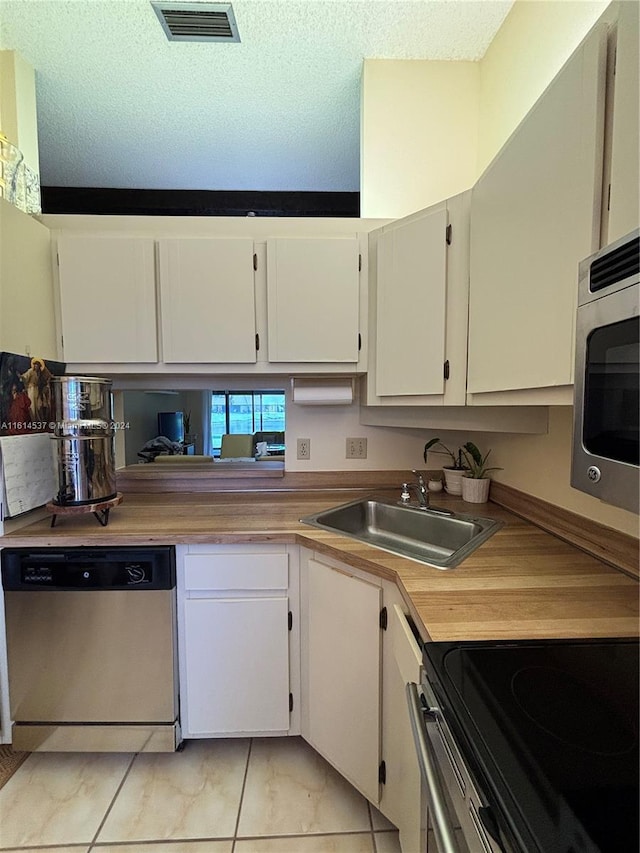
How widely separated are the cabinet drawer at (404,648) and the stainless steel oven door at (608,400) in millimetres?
532

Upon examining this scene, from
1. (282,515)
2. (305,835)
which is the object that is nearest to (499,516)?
(282,515)

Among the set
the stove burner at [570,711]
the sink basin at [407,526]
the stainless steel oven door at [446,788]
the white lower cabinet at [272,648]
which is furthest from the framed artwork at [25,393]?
the stove burner at [570,711]

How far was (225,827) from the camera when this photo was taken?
1292mm

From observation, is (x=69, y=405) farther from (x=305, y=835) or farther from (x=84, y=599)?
(x=305, y=835)

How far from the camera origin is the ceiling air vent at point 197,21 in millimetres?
1537

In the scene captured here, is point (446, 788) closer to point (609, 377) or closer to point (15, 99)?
point (609, 377)

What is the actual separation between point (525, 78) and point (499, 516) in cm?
172

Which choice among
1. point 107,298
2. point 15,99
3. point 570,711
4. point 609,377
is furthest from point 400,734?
point 15,99

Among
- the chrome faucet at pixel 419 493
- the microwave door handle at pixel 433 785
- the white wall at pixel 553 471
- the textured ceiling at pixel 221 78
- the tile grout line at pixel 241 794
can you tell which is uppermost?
the textured ceiling at pixel 221 78

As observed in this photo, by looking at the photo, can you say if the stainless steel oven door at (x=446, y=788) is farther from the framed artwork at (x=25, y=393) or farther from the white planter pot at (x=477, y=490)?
the framed artwork at (x=25, y=393)

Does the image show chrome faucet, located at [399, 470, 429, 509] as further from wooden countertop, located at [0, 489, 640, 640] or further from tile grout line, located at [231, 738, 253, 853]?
tile grout line, located at [231, 738, 253, 853]

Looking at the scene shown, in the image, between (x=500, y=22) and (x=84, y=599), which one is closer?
(x=84, y=599)

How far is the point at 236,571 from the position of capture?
1457mm

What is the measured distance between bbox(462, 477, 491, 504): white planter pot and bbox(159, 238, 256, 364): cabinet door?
120cm
